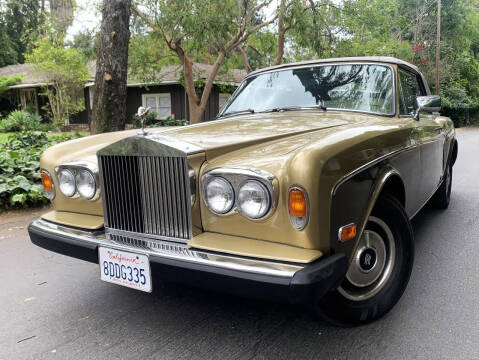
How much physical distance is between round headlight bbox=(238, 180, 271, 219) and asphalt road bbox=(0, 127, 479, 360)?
0.80 m

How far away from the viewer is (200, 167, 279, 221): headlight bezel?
1.90 meters

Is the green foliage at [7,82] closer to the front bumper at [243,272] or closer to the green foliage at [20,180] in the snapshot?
the green foliage at [20,180]

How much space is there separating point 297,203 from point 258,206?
0.64ft

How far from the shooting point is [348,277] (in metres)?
2.30

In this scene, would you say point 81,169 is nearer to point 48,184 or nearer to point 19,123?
point 48,184

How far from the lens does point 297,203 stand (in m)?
1.87

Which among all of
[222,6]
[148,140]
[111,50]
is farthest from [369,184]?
[222,6]

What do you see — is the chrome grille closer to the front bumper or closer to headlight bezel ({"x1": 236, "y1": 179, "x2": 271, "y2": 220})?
the front bumper

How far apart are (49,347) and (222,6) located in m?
10.9

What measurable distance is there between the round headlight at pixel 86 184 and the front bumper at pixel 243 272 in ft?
1.56

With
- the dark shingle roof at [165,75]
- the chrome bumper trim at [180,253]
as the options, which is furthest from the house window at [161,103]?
the chrome bumper trim at [180,253]

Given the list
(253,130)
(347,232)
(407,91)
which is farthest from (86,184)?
(407,91)

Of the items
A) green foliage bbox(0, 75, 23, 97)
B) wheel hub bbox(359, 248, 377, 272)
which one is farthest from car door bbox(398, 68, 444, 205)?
green foliage bbox(0, 75, 23, 97)

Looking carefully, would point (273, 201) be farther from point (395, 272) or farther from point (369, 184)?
point (395, 272)
